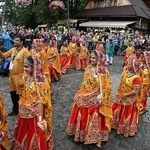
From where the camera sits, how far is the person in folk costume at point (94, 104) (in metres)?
4.61

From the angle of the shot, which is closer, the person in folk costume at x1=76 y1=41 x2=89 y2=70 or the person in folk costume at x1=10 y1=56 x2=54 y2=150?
the person in folk costume at x1=10 y1=56 x2=54 y2=150

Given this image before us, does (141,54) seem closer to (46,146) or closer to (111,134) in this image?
(111,134)

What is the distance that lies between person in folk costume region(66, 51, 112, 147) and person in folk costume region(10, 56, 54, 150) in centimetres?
85

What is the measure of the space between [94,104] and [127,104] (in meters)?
0.98

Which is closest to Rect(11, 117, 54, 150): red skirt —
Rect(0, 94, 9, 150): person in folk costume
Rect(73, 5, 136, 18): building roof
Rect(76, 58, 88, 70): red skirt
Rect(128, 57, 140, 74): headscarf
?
Rect(0, 94, 9, 150): person in folk costume

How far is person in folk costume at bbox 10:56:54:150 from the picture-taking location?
3809mm

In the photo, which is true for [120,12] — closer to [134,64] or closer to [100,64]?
[134,64]

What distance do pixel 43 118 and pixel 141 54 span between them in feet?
10.9

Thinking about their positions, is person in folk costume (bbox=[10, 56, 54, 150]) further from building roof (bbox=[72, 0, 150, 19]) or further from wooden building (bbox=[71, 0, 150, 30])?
building roof (bbox=[72, 0, 150, 19])

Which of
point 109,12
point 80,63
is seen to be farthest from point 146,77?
point 109,12

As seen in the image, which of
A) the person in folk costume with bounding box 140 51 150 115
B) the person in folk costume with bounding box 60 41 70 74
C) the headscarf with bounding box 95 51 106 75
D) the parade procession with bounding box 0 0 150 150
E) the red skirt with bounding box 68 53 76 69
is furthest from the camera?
the red skirt with bounding box 68 53 76 69

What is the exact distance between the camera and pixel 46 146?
407cm

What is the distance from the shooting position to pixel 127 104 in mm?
5375

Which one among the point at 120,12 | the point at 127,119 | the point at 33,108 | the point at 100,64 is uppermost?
the point at 120,12
